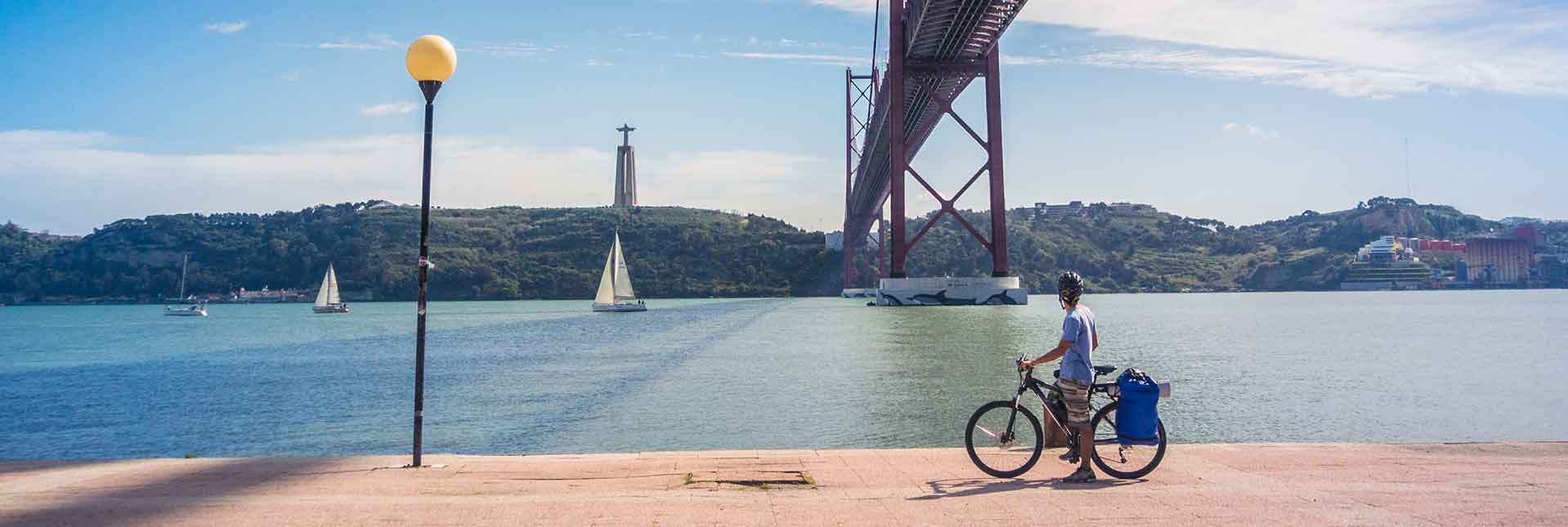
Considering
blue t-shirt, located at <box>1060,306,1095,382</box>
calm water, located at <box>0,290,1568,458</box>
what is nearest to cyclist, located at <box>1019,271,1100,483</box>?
blue t-shirt, located at <box>1060,306,1095,382</box>

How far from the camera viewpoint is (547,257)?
109 meters

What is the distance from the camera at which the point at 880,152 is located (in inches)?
2179

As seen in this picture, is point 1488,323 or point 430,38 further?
point 1488,323

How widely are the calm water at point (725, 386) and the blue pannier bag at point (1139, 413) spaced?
5.95 m

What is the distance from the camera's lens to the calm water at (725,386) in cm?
1421

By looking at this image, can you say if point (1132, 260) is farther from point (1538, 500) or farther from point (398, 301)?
point (1538, 500)

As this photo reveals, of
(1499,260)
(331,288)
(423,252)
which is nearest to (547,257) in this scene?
(331,288)

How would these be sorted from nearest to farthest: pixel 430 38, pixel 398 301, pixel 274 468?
pixel 274 468
pixel 430 38
pixel 398 301

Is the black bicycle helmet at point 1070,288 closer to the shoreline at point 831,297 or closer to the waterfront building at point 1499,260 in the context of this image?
the shoreline at point 831,297

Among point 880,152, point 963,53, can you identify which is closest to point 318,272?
point 880,152

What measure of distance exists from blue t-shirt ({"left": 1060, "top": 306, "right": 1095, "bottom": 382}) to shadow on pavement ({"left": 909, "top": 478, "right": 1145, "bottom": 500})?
58 cm

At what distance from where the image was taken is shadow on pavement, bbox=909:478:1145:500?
224 inches

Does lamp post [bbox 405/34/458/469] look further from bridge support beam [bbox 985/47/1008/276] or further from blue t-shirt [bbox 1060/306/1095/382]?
bridge support beam [bbox 985/47/1008/276]

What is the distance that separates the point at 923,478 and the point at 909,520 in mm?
1050
